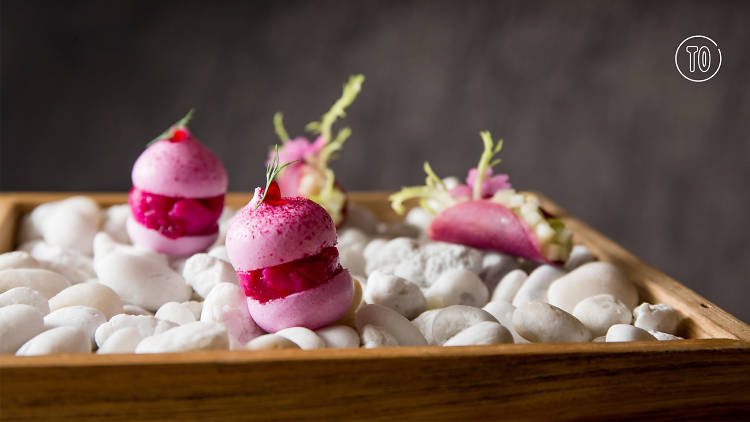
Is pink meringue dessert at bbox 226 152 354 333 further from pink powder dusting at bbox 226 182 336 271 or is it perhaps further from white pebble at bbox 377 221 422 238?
white pebble at bbox 377 221 422 238

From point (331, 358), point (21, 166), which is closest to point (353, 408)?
point (331, 358)

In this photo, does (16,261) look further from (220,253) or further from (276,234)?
(276,234)

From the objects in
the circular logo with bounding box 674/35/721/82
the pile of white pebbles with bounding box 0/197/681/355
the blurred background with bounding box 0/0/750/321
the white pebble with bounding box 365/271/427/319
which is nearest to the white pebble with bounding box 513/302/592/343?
the pile of white pebbles with bounding box 0/197/681/355

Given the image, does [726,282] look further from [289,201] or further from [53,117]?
[53,117]

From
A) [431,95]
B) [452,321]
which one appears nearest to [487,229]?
[452,321]

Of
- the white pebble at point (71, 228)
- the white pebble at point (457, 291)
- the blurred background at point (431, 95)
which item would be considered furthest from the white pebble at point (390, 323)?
the blurred background at point (431, 95)
